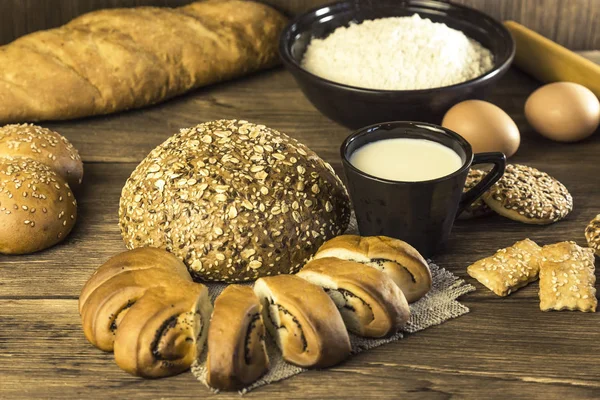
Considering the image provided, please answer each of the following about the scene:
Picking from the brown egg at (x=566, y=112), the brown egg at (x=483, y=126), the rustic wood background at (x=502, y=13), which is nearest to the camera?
the brown egg at (x=483, y=126)

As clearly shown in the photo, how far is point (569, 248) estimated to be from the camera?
1450 millimetres

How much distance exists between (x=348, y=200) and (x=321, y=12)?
0.83 metres

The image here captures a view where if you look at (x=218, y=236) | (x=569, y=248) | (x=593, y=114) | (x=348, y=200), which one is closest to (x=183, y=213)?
(x=218, y=236)

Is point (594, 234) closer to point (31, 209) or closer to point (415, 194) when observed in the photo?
point (415, 194)

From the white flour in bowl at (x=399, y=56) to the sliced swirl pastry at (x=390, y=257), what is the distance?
0.65 metres

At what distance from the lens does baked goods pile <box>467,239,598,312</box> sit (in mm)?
1364

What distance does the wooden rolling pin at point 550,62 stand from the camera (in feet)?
6.79

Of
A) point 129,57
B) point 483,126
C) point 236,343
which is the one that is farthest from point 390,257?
point 129,57

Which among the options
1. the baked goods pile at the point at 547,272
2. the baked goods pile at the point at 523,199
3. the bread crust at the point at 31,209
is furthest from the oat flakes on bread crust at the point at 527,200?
the bread crust at the point at 31,209

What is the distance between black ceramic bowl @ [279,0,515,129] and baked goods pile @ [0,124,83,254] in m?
0.61

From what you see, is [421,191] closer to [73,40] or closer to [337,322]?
[337,322]

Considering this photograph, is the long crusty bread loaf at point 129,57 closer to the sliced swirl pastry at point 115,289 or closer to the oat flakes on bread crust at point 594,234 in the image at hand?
the sliced swirl pastry at point 115,289

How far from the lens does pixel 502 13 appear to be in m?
2.48

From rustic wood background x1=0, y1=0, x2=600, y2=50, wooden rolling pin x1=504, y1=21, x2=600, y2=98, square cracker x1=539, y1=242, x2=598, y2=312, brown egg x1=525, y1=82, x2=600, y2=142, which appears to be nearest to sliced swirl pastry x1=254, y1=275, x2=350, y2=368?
square cracker x1=539, y1=242, x2=598, y2=312
